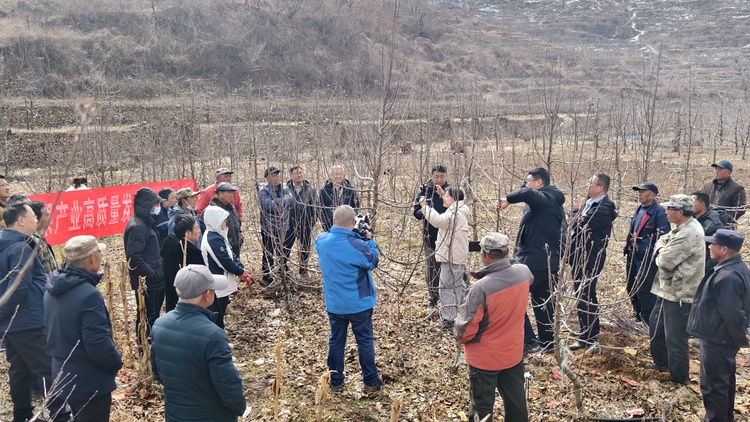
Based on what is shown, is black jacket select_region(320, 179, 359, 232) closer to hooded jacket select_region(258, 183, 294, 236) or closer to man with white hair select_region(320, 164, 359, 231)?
man with white hair select_region(320, 164, 359, 231)

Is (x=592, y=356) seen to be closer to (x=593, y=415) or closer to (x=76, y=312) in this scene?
(x=593, y=415)

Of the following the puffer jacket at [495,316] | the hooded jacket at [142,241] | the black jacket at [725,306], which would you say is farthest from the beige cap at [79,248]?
the black jacket at [725,306]

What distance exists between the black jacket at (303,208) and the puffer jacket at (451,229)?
1810mm

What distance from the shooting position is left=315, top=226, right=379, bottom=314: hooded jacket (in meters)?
3.95

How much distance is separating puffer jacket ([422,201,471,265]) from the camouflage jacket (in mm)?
1662

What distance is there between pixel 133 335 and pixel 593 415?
175 inches

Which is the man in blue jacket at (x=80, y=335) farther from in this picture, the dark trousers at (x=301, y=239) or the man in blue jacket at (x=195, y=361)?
the dark trousers at (x=301, y=239)

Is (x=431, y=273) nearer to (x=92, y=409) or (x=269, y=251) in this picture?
(x=269, y=251)

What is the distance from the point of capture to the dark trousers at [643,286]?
4.87m

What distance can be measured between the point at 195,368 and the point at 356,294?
5.45ft

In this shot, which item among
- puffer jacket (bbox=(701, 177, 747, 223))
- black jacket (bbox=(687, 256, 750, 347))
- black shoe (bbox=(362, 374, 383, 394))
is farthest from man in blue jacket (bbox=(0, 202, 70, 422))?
puffer jacket (bbox=(701, 177, 747, 223))

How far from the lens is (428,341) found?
525 centimetres

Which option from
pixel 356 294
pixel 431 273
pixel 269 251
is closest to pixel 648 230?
pixel 431 273

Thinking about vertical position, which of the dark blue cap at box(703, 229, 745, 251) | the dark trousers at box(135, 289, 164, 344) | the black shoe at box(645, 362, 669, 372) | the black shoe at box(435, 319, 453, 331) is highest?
the dark blue cap at box(703, 229, 745, 251)
